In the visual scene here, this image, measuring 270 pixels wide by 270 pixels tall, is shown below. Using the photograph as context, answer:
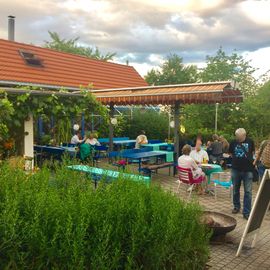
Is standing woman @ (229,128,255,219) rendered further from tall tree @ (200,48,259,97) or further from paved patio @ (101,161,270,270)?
tall tree @ (200,48,259,97)

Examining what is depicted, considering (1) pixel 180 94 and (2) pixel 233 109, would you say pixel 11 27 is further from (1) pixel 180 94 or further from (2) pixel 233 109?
(1) pixel 180 94

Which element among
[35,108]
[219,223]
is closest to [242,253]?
[219,223]

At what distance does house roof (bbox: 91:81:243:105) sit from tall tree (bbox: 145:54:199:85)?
1046 inches

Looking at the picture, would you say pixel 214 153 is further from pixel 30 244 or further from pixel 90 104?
pixel 30 244

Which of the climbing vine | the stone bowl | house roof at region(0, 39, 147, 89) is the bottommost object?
the stone bowl

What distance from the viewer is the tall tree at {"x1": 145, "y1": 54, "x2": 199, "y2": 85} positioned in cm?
3944

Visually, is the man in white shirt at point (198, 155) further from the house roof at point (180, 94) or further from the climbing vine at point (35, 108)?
the climbing vine at point (35, 108)

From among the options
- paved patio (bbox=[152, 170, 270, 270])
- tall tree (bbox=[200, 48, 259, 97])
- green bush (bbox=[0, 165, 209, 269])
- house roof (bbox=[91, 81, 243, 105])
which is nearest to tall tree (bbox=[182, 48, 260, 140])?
tall tree (bbox=[200, 48, 259, 97])

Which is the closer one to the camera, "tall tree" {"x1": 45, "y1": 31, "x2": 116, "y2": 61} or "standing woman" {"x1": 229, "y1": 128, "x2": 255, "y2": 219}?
"standing woman" {"x1": 229, "y1": 128, "x2": 255, "y2": 219}

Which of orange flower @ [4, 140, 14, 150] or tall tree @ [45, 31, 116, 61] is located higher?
tall tree @ [45, 31, 116, 61]

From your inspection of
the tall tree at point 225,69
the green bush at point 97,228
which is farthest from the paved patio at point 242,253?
the tall tree at point 225,69

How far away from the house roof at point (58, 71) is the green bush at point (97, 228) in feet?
42.2

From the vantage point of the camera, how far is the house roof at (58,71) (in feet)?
55.5

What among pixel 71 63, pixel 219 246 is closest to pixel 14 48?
pixel 71 63
